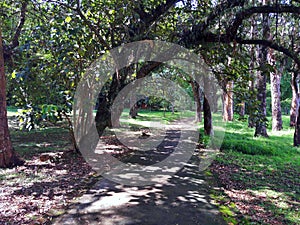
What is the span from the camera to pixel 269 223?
11.9 feet

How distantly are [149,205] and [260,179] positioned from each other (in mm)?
2824

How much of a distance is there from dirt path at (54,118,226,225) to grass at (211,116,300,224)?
368 mm

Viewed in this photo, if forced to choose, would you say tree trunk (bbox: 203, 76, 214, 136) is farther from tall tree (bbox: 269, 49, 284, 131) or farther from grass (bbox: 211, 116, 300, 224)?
tall tree (bbox: 269, 49, 284, 131)

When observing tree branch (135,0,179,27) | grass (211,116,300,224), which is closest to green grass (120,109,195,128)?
grass (211,116,300,224)

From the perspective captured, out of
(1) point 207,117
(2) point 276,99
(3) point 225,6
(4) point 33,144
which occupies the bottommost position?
(4) point 33,144

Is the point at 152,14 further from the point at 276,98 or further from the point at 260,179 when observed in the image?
the point at 276,98

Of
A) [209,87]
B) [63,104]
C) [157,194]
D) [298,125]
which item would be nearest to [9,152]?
[63,104]

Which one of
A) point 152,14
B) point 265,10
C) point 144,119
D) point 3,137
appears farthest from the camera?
point 144,119

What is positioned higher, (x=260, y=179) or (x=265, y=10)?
(x=265, y=10)

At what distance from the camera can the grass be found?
402 cm

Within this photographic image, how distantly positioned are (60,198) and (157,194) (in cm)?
159

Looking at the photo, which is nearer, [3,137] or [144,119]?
[3,137]

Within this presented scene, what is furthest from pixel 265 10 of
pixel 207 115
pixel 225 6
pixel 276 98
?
pixel 276 98

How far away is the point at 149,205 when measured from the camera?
423cm
